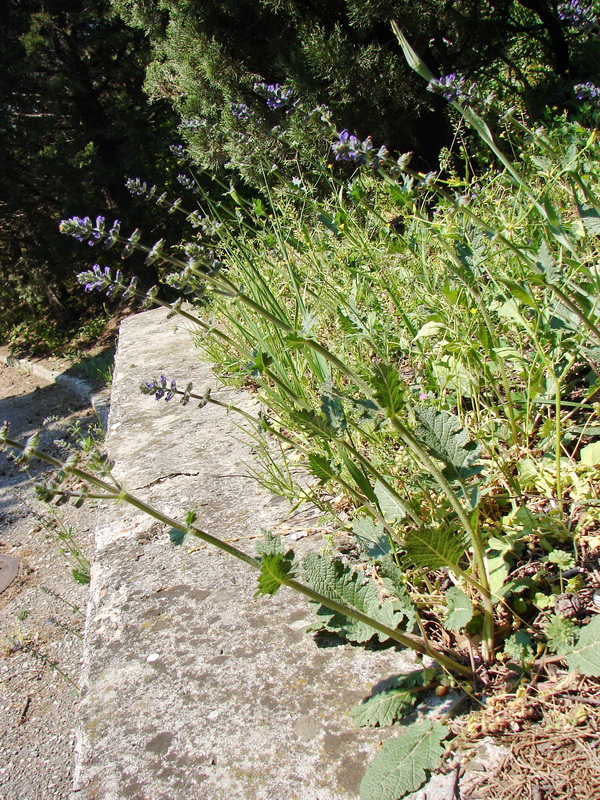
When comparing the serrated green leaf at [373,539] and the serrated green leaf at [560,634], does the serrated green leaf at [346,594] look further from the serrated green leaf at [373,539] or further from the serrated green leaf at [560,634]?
the serrated green leaf at [560,634]

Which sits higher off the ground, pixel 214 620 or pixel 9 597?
pixel 214 620

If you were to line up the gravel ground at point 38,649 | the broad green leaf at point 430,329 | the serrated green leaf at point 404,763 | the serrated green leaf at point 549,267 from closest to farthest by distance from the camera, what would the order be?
the serrated green leaf at point 404,763, the serrated green leaf at point 549,267, the broad green leaf at point 430,329, the gravel ground at point 38,649

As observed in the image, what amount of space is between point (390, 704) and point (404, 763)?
12cm

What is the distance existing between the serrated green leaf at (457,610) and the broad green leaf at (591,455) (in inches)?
19.1

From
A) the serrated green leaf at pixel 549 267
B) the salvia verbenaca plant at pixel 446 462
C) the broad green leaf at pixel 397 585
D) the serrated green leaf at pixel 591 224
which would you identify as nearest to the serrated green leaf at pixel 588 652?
the salvia verbenaca plant at pixel 446 462

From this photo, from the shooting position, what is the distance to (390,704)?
1.05 meters

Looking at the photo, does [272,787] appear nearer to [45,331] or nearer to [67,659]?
[67,659]

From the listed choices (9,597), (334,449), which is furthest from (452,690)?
(9,597)

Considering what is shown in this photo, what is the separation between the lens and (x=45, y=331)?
12.4 metres

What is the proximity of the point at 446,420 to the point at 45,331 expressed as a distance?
12.6 metres

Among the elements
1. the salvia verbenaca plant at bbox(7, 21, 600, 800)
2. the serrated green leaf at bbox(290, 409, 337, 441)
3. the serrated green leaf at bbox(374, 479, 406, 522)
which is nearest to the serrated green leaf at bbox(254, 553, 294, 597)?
the salvia verbenaca plant at bbox(7, 21, 600, 800)

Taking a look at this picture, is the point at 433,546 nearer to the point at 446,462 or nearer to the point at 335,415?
the point at 446,462

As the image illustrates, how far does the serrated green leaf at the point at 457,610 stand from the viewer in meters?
1.08

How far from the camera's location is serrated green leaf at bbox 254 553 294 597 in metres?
0.97
